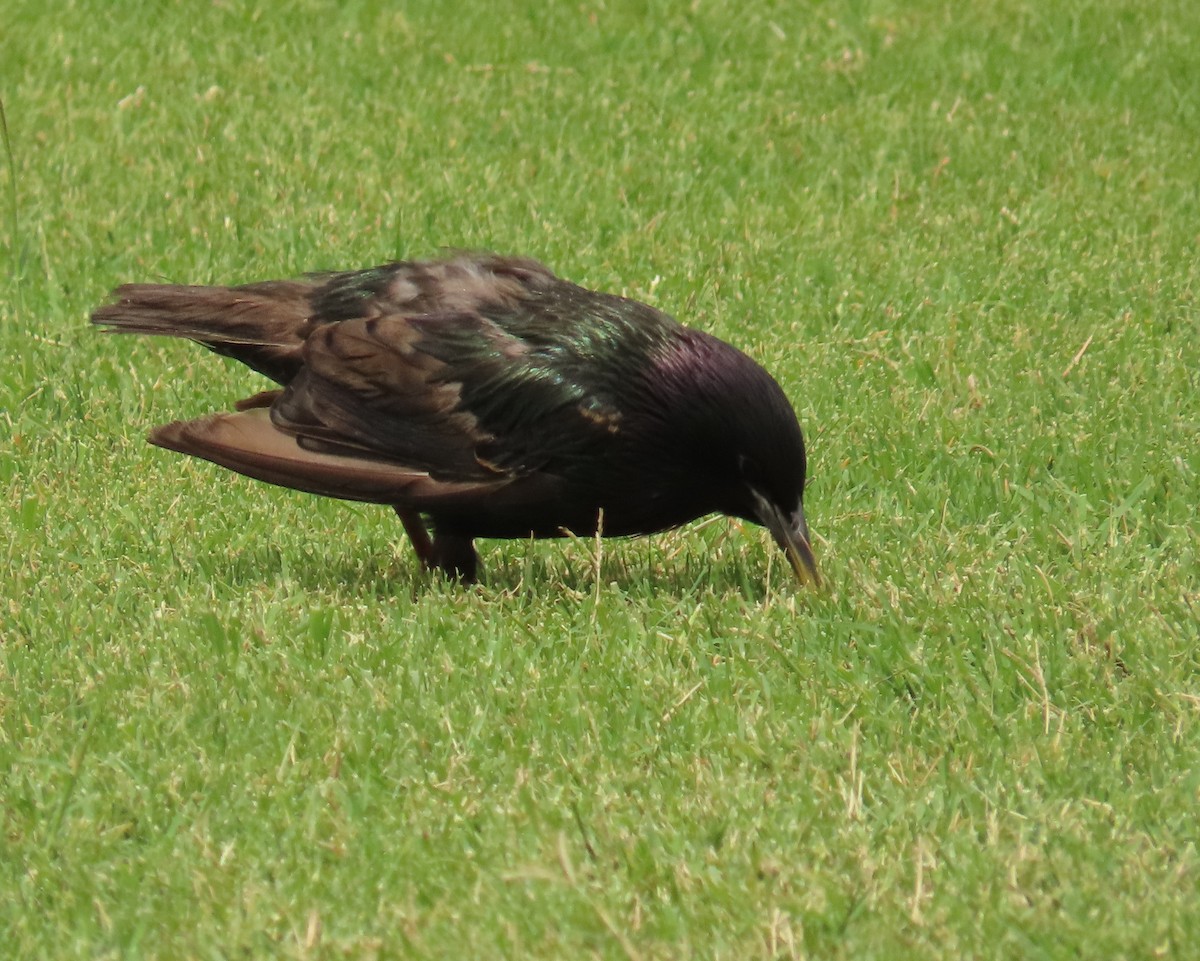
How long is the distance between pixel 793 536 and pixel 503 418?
92cm

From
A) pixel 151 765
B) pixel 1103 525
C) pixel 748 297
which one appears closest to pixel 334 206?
pixel 748 297

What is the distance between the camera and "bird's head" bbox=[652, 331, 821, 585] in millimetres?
5520

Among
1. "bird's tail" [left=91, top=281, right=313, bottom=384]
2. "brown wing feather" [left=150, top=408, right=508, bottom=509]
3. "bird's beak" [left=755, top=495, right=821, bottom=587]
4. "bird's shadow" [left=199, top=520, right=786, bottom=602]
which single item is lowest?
"bird's shadow" [left=199, top=520, right=786, bottom=602]

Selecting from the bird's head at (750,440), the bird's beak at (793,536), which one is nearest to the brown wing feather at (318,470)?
the bird's head at (750,440)

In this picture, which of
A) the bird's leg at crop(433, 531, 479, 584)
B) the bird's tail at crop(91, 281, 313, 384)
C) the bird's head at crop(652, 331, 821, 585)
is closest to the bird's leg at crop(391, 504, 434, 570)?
the bird's leg at crop(433, 531, 479, 584)

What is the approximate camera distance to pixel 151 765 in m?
4.57

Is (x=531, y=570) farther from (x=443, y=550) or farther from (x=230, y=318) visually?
(x=230, y=318)

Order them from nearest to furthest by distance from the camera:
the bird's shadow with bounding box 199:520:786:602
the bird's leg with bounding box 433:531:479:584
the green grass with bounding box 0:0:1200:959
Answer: the green grass with bounding box 0:0:1200:959 < the bird's shadow with bounding box 199:520:786:602 < the bird's leg with bounding box 433:531:479:584

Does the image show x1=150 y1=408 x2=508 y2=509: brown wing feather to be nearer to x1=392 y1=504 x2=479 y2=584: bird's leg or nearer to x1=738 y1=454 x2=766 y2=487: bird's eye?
x1=392 y1=504 x2=479 y2=584: bird's leg

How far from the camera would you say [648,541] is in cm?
644

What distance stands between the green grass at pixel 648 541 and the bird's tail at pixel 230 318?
0.65 meters

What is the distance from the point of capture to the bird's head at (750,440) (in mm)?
5520

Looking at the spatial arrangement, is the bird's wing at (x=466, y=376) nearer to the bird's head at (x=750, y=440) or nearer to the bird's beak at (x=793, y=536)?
the bird's head at (x=750, y=440)

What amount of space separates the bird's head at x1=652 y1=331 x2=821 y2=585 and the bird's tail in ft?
4.32
